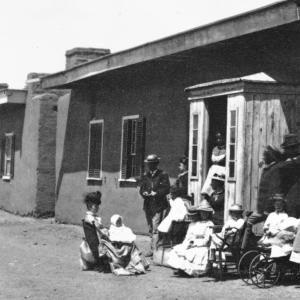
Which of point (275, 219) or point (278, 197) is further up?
point (278, 197)

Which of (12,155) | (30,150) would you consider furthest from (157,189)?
(12,155)

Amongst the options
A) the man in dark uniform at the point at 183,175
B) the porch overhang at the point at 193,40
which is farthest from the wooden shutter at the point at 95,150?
the man in dark uniform at the point at 183,175

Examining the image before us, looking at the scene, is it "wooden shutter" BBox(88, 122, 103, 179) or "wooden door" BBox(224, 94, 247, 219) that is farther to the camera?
"wooden shutter" BBox(88, 122, 103, 179)

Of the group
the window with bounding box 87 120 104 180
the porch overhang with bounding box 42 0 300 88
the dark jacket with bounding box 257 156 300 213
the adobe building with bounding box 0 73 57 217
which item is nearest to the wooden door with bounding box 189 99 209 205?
the porch overhang with bounding box 42 0 300 88

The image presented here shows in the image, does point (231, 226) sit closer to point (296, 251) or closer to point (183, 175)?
point (296, 251)

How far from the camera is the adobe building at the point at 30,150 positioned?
21406 mm

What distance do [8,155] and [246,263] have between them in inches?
659

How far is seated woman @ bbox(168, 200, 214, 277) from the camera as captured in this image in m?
10.1

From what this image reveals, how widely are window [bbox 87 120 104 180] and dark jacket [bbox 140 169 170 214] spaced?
226 inches

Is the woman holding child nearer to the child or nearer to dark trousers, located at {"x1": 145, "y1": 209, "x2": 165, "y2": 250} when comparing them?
the child

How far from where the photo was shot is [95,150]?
18.8 metres

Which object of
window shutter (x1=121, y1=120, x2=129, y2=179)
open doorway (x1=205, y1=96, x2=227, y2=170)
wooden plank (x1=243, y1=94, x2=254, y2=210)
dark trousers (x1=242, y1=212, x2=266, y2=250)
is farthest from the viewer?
window shutter (x1=121, y1=120, x2=129, y2=179)

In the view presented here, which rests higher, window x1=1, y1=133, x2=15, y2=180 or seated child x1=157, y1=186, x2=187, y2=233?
window x1=1, y1=133, x2=15, y2=180

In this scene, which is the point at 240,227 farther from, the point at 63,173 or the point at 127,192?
the point at 63,173
